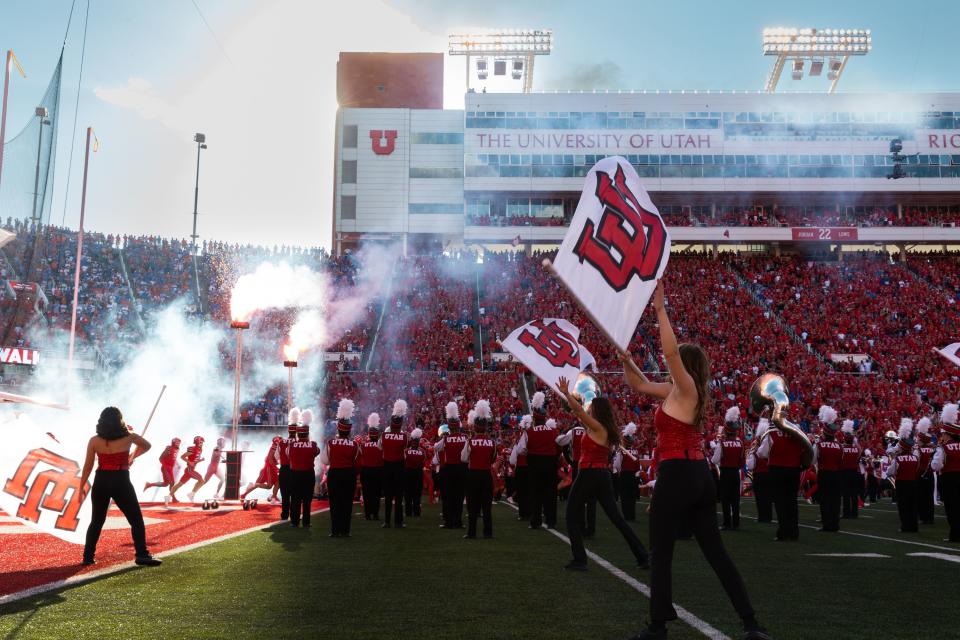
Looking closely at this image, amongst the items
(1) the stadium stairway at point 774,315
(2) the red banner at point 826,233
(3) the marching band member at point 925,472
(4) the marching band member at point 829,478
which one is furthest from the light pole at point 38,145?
(2) the red banner at point 826,233

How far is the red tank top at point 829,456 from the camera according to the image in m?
13.7

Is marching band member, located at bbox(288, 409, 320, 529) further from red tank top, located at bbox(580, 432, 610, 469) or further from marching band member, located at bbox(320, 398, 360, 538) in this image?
red tank top, located at bbox(580, 432, 610, 469)

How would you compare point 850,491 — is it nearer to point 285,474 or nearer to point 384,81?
point 285,474

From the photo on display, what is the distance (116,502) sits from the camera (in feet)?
27.3

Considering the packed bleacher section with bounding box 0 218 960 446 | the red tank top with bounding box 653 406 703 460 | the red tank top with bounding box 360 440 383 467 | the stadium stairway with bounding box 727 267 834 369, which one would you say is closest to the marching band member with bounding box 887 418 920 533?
the red tank top with bounding box 360 440 383 467

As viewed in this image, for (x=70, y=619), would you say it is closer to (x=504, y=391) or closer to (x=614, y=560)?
(x=614, y=560)

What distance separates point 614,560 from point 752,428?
825 inches

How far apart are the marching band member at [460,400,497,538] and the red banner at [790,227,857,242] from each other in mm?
40941

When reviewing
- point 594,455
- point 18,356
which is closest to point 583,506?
point 594,455

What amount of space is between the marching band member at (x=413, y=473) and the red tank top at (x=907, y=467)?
8039 millimetres

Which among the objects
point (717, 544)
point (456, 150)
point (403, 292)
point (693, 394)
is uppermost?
point (456, 150)

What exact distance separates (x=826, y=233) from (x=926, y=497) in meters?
35.5

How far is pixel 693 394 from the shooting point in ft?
16.3

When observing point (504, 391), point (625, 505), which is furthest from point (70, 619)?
point (504, 391)
